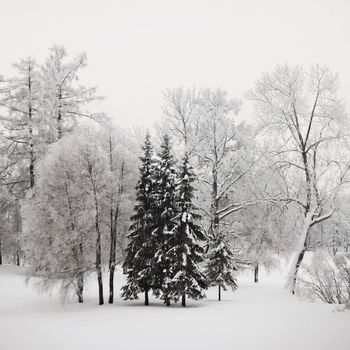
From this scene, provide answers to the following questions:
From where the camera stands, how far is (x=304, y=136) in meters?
21.0

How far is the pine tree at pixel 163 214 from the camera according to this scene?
60.5ft

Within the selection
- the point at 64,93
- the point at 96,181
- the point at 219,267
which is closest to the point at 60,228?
the point at 96,181

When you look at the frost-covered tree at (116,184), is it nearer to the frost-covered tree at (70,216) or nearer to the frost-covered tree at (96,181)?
the frost-covered tree at (96,181)

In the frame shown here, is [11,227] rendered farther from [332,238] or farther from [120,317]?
[332,238]

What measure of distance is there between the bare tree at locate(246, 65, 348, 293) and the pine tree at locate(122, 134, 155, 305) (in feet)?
22.2

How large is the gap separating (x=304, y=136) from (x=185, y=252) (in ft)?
31.7

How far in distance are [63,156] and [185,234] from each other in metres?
8.03

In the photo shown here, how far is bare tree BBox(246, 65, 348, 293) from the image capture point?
19.4m

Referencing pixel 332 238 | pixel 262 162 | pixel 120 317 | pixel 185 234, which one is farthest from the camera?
pixel 262 162

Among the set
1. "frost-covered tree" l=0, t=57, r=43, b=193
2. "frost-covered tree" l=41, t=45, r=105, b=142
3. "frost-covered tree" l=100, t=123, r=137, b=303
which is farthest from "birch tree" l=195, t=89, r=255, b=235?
"frost-covered tree" l=0, t=57, r=43, b=193

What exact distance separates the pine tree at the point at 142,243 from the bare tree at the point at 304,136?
678cm

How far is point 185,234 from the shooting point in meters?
18.4

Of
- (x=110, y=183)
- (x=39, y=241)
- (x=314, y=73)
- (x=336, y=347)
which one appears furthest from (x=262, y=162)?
(x=336, y=347)

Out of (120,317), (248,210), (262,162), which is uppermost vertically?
(262,162)
